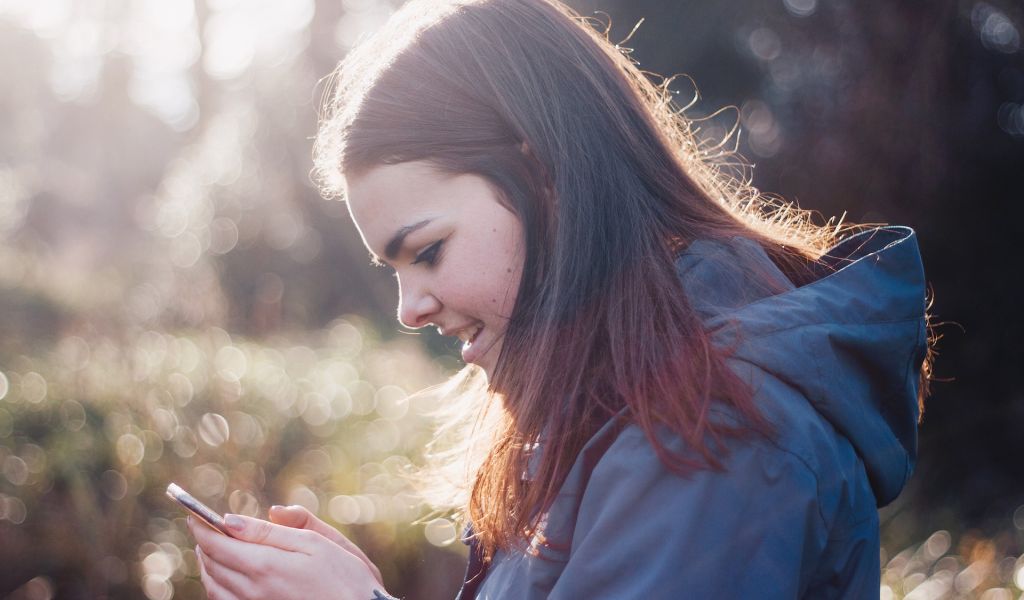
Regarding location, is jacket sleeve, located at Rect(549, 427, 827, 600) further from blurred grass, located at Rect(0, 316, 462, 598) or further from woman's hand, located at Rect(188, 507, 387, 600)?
blurred grass, located at Rect(0, 316, 462, 598)

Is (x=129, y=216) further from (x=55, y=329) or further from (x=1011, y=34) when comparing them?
(x=1011, y=34)

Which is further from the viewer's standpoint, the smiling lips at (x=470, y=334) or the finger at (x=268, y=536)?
the smiling lips at (x=470, y=334)

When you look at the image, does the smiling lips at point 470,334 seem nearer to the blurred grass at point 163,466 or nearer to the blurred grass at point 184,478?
the blurred grass at point 184,478

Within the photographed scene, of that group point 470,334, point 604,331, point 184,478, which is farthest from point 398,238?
point 184,478

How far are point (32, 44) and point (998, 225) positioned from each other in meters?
23.9

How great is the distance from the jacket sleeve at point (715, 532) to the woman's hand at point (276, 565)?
23.0 inches

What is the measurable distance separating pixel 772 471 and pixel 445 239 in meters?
0.83

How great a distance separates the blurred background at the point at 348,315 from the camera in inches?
147

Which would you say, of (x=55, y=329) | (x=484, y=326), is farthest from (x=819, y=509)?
(x=55, y=329)

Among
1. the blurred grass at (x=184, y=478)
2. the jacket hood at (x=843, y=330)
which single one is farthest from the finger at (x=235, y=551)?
the blurred grass at (x=184, y=478)

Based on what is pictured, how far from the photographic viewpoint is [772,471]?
1.25 metres

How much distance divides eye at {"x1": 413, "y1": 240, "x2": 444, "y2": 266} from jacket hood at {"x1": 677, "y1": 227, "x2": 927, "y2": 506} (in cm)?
51

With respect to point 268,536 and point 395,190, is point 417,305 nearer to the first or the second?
point 395,190

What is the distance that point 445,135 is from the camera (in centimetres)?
179
